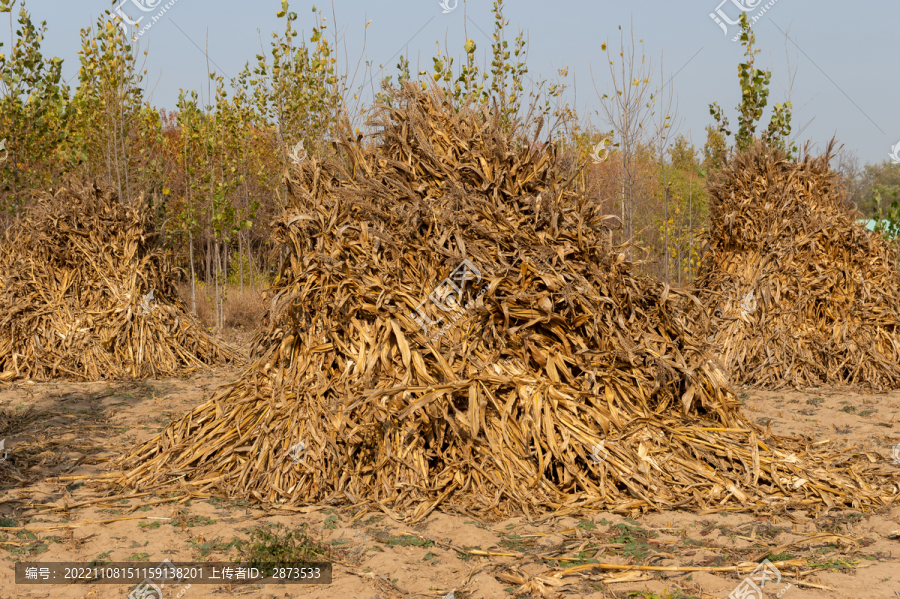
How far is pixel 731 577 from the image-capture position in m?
3.04

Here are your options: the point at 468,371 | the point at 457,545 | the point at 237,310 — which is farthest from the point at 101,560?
the point at 237,310

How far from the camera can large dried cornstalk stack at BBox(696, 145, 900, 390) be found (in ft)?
25.1

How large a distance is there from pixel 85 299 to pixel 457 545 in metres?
7.06

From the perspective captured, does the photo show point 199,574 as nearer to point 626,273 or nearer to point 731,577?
point 731,577

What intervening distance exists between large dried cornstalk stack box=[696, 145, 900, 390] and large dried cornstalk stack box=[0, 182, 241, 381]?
6553 mm

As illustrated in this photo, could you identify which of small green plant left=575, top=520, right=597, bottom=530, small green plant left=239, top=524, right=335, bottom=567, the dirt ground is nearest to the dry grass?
the dirt ground

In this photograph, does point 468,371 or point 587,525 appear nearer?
point 587,525

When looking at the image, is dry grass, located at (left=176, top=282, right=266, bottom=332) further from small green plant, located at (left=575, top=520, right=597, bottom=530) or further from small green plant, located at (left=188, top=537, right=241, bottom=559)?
small green plant, located at (left=575, top=520, right=597, bottom=530)

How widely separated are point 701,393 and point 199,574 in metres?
3.01

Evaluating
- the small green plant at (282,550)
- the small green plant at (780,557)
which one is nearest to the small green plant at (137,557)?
the small green plant at (282,550)

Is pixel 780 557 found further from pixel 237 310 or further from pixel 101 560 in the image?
pixel 237 310

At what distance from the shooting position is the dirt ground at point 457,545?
Answer: 2.98m

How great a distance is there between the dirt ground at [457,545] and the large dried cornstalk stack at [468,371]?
0.21 m

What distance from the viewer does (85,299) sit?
8.81 meters
